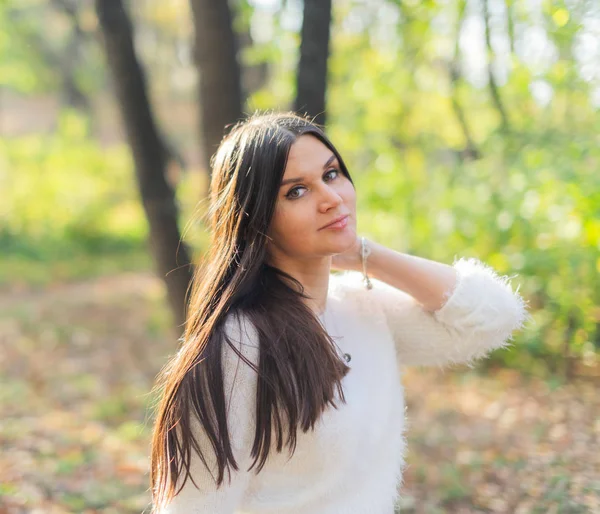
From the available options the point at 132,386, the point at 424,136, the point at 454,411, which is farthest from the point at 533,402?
the point at 132,386

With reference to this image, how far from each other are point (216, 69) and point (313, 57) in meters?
0.53

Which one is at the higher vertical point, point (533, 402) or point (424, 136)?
point (424, 136)

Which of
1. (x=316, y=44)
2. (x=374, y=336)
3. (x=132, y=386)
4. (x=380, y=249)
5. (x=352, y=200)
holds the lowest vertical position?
(x=132, y=386)

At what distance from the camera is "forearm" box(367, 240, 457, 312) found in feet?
6.00

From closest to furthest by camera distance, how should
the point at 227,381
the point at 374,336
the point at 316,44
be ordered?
the point at 227,381
the point at 374,336
the point at 316,44

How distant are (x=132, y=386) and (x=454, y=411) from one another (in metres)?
2.90

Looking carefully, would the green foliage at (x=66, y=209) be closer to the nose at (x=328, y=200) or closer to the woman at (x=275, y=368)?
the woman at (x=275, y=368)

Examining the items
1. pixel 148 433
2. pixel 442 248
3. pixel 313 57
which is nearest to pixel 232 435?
pixel 313 57

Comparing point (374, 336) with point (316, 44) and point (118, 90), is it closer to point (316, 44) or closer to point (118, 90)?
point (316, 44)

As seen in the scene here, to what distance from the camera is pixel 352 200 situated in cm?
161

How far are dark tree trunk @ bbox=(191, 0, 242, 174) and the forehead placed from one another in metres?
1.70

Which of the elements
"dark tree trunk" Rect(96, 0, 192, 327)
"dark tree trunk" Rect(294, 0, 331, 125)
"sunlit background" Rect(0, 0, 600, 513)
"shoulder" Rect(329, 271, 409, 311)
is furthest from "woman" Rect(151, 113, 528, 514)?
"dark tree trunk" Rect(96, 0, 192, 327)

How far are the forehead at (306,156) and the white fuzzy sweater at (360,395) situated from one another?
1.36ft

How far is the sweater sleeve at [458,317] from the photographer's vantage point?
185 centimetres
